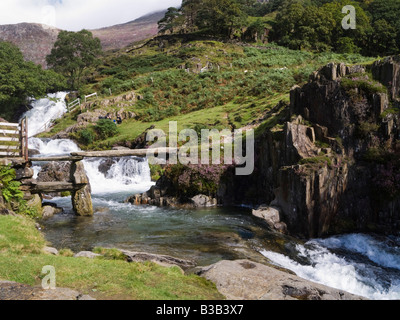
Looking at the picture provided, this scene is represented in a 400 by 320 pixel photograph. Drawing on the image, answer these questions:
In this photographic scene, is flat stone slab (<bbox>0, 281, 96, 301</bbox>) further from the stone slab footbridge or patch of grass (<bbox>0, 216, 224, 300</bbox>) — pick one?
the stone slab footbridge

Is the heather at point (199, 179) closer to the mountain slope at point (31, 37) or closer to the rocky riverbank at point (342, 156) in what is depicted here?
the rocky riverbank at point (342, 156)

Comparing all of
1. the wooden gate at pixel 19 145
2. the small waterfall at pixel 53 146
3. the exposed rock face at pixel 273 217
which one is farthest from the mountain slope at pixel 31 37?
the exposed rock face at pixel 273 217

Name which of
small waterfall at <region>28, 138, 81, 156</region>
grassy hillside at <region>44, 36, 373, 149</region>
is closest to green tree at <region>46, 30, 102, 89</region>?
grassy hillside at <region>44, 36, 373, 149</region>

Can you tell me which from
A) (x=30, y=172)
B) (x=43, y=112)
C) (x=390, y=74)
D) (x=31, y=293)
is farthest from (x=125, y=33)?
(x=31, y=293)

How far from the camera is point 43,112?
58250 mm

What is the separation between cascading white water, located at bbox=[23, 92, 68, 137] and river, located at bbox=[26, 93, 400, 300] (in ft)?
128

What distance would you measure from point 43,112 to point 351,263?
5772cm

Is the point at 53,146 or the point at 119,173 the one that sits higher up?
the point at 53,146

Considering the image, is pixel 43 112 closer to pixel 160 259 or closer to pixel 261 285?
pixel 160 259

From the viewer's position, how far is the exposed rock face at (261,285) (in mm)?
8578

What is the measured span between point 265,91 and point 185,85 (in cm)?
1708

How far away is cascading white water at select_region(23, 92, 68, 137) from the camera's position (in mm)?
55759

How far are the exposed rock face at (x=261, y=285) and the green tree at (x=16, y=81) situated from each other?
53228mm

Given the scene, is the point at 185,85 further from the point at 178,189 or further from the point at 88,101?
the point at 178,189
